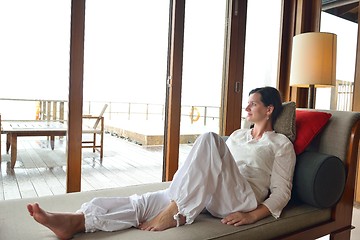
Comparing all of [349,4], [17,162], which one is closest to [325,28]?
[349,4]

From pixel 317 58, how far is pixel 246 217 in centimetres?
151

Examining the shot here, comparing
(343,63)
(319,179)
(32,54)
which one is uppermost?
(343,63)

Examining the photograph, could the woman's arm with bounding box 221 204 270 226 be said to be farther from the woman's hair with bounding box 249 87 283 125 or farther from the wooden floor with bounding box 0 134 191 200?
the wooden floor with bounding box 0 134 191 200

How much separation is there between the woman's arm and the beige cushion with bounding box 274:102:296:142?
0.47 metres

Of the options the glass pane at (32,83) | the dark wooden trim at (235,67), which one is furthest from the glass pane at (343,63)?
the glass pane at (32,83)

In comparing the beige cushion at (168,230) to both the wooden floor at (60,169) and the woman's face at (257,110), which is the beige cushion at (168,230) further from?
the wooden floor at (60,169)

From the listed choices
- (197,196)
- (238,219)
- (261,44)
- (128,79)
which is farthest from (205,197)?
(261,44)

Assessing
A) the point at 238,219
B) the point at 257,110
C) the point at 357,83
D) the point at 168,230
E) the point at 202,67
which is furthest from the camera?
the point at 202,67

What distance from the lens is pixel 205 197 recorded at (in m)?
1.42

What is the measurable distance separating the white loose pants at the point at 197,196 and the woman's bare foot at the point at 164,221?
2 centimetres

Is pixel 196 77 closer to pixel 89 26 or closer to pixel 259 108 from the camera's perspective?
pixel 89 26

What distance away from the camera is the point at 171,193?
1.46 m

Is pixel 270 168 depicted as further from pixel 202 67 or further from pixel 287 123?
pixel 202 67

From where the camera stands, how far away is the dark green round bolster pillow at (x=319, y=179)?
5.19ft
